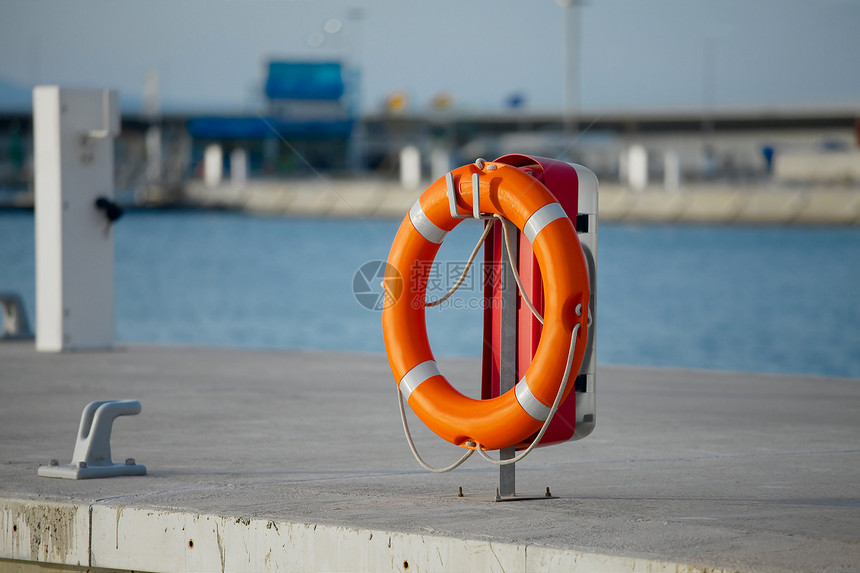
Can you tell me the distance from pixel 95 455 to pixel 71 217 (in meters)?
4.83

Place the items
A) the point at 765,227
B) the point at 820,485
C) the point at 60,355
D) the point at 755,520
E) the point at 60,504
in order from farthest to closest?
1. the point at 765,227
2. the point at 60,355
3. the point at 820,485
4. the point at 60,504
5. the point at 755,520

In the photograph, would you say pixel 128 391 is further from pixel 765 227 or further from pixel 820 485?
pixel 765 227

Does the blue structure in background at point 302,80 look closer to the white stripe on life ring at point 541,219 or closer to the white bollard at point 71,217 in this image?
the white bollard at point 71,217

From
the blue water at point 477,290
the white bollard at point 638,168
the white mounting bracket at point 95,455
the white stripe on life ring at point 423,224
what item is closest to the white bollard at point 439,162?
the blue water at point 477,290

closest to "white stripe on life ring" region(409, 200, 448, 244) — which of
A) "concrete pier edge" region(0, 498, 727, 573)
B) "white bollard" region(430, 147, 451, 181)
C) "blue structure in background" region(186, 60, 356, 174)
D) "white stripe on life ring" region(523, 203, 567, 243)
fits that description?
"white stripe on life ring" region(523, 203, 567, 243)

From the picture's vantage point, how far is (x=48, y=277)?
8.84 metres

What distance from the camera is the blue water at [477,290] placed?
2658 centimetres

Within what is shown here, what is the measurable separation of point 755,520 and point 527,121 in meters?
73.3

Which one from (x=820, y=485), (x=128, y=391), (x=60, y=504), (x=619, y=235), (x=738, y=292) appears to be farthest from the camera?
(x=619, y=235)

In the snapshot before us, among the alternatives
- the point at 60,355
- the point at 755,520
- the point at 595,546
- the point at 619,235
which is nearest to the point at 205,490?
the point at 595,546

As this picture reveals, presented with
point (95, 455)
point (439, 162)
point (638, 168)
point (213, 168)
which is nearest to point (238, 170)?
point (213, 168)

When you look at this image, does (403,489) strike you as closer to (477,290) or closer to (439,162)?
(477,290)

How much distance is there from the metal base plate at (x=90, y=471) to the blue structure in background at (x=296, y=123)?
6767cm

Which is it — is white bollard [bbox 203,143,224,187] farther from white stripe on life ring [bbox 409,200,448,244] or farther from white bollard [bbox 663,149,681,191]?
white stripe on life ring [bbox 409,200,448,244]
